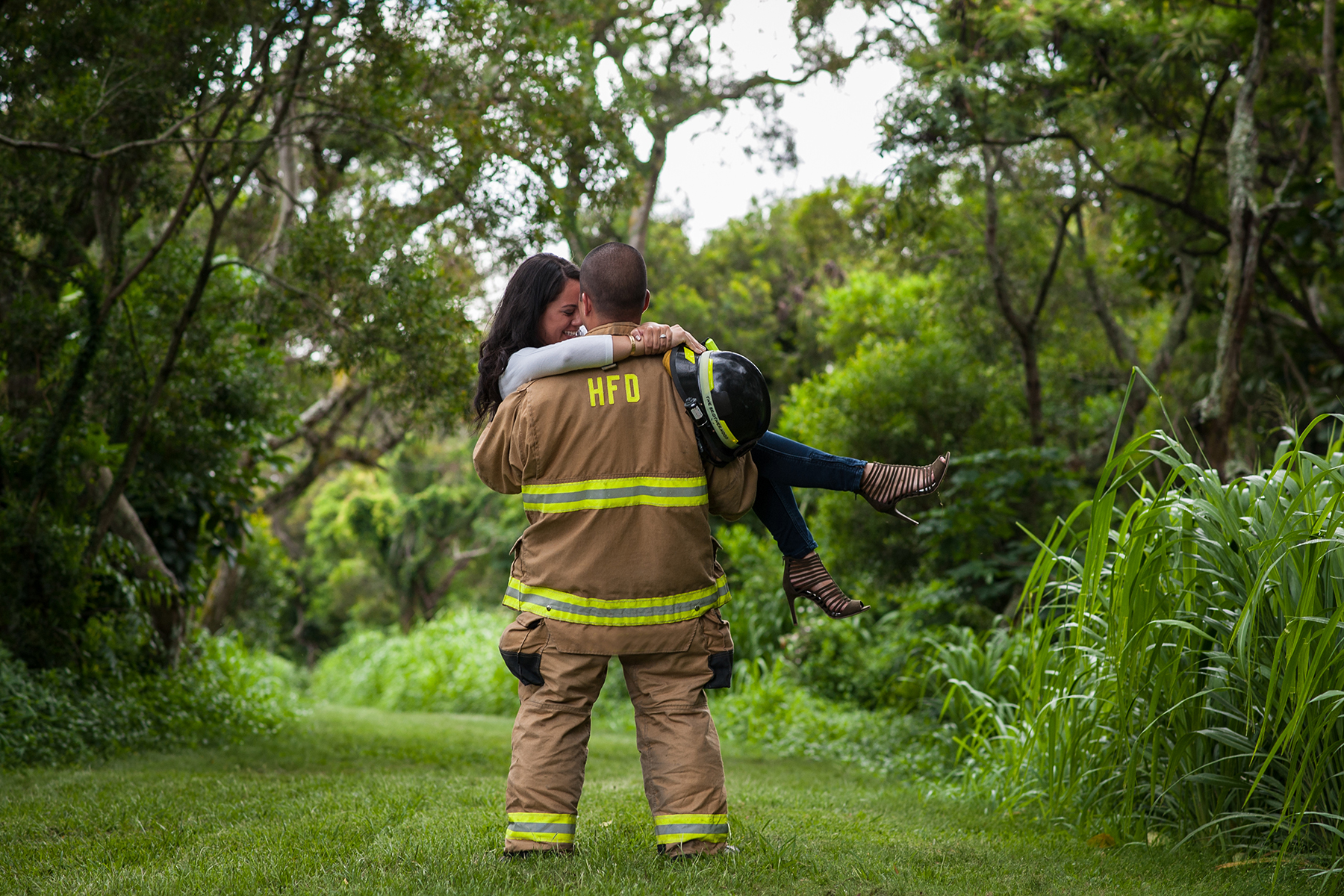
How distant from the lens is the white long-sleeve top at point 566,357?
3053mm

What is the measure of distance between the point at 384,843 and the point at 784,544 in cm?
153

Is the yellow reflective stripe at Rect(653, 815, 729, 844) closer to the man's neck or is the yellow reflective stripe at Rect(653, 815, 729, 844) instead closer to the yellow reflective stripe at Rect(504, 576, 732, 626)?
the yellow reflective stripe at Rect(504, 576, 732, 626)

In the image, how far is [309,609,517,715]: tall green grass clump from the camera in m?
13.2

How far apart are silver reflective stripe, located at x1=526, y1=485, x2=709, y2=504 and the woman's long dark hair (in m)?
0.46

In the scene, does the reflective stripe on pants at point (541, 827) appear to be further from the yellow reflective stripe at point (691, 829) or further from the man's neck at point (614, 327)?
the man's neck at point (614, 327)

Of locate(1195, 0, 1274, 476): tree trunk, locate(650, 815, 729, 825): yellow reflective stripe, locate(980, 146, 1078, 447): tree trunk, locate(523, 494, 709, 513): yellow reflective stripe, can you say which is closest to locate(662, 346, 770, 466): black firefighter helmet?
locate(523, 494, 709, 513): yellow reflective stripe

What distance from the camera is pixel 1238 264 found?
715 cm

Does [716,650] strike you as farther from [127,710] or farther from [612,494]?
[127,710]

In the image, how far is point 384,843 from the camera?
10.4 ft

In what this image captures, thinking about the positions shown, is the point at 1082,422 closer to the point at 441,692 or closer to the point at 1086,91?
the point at 1086,91

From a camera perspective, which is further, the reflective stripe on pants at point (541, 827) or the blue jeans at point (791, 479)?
the blue jeans at point (791, 479)

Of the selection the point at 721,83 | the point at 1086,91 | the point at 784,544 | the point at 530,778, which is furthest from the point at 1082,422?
the point at 530,778

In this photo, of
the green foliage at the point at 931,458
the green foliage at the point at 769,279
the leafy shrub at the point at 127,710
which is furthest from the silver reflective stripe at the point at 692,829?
A: the green foliage at the point at 769,279

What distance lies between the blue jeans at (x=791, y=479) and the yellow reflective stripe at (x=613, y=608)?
38cm
